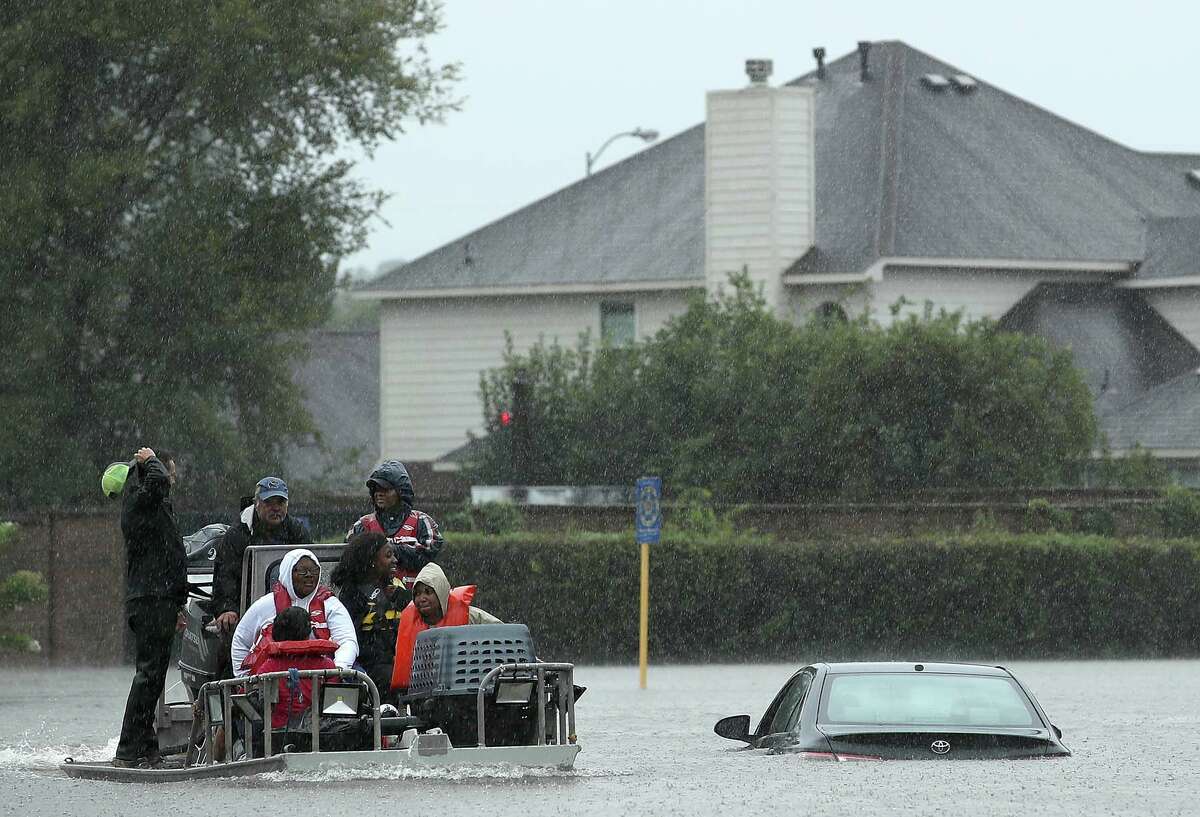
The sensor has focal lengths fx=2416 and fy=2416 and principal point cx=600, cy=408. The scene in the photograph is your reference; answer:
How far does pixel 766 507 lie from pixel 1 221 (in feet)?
41.8

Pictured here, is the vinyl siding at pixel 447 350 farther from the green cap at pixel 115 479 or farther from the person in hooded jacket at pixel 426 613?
the person in hooded jacket at pixel 426 613

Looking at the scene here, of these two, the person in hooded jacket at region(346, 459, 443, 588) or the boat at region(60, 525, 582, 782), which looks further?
the person in hooded jacket at region(346, 459, 443, 588)

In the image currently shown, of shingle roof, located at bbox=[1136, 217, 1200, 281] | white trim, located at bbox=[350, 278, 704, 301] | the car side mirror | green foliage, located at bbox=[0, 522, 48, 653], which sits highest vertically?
shingle roof, located at bbox=[1136, 217, 1200, 281]

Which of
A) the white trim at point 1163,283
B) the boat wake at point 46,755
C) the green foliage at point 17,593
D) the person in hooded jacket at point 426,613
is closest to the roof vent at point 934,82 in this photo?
the white trim at point 1163,283

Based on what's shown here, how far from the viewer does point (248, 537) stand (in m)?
15.9

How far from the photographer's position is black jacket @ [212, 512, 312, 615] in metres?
15.8

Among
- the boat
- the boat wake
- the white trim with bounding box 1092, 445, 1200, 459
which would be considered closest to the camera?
the boat

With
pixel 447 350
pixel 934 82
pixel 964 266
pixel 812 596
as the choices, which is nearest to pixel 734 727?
pixel 812 596

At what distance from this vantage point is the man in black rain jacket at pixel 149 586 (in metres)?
15.3

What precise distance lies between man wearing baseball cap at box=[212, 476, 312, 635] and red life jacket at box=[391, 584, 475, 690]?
1241 mm

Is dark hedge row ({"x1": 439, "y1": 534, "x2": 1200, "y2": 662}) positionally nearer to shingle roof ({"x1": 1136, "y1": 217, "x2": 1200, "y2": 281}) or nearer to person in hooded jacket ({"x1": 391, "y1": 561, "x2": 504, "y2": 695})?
shingle roof ({"x1": 1136, "y1": 217, "x2": 1200, "y2": 281})

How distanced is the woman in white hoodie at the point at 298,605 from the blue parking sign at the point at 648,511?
15.9 metres

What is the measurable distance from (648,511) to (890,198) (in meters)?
19.8

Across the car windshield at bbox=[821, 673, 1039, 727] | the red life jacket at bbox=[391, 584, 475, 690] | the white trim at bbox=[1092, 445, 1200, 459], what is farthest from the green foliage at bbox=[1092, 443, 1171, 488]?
the red life jacket at bbox=[391, 584, 475, 690]
